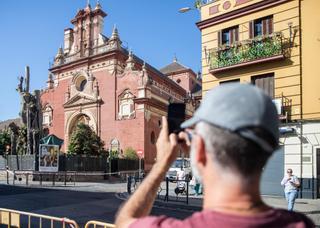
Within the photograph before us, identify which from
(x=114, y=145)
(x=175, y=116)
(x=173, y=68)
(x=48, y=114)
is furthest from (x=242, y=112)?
(x=173, y=68)

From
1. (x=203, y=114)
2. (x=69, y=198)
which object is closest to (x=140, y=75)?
(x=69, y=198)

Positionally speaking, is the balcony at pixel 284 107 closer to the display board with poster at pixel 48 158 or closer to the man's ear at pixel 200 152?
the display board with poster at pixel 48 158

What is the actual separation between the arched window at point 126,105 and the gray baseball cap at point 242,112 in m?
43.2

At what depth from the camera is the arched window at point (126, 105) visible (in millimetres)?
44981

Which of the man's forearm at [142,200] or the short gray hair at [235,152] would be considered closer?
the short gray hair at [235,152]

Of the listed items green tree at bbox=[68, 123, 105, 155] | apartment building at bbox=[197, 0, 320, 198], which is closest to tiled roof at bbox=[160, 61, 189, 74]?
green tree at bbox=[68, 123, 105, 155]

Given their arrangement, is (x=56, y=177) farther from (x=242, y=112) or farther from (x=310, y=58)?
(x=242, y=112)

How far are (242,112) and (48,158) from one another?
100 feet

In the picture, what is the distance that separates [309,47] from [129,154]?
88.6ft

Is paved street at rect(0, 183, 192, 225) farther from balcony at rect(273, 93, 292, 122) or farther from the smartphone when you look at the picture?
the smartphone

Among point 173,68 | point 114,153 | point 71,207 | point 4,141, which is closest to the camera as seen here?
point 71,207

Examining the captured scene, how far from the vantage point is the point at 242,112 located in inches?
57.8

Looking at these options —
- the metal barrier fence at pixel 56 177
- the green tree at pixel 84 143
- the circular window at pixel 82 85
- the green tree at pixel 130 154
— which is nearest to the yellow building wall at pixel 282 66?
the metal barrier fence at pixel 56 177

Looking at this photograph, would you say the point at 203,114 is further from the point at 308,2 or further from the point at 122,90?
the point at 122,90
